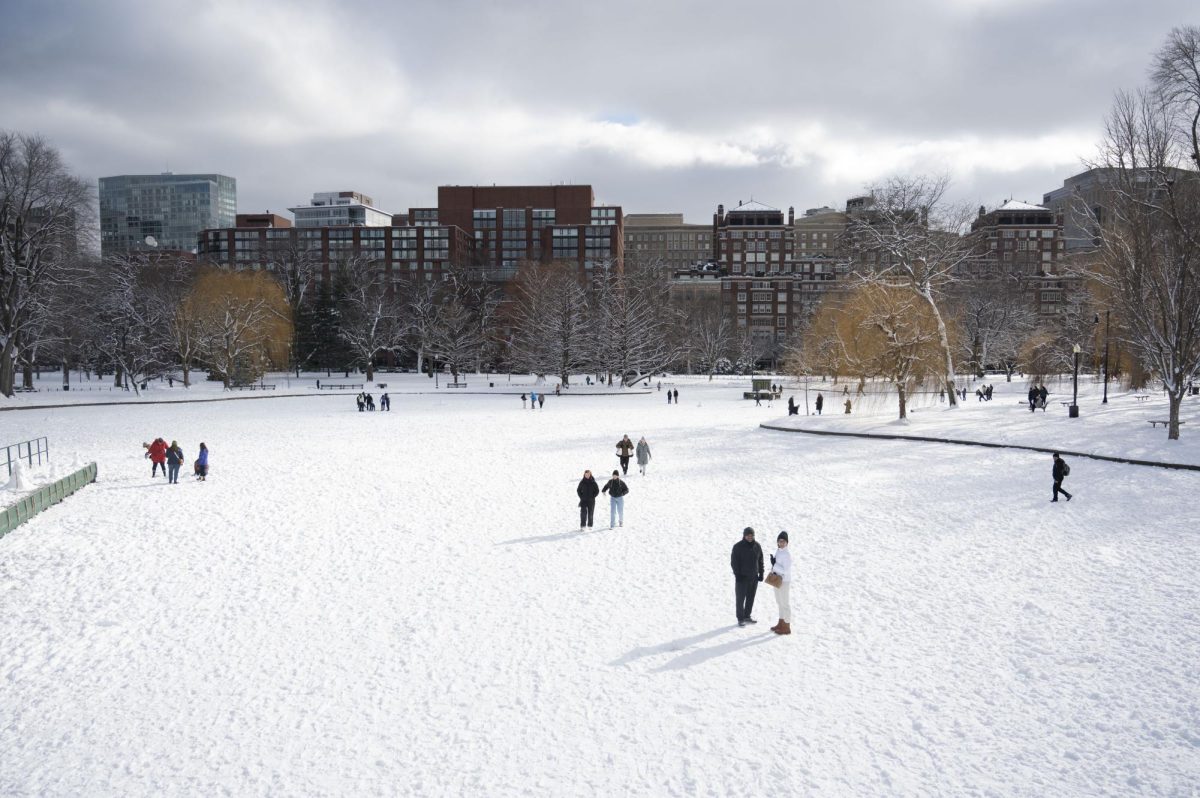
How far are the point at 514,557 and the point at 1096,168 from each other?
97.9 ft

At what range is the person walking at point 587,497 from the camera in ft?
44.5

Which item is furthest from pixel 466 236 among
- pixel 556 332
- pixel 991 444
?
pixel 991 444

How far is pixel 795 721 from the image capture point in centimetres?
→ 660

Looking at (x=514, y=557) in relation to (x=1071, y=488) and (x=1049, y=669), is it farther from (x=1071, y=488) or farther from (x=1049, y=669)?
(x=1071, y=488)

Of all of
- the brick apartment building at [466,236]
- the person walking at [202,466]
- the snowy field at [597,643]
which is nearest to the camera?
the snowy field at [597,643]

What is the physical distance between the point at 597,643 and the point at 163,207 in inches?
8925

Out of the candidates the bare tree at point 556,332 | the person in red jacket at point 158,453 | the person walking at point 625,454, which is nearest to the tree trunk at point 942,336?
the person walking at point 625,454

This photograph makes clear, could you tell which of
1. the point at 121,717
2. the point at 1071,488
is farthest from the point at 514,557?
the point at 1071,488

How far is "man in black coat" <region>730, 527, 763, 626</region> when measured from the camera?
8.77m

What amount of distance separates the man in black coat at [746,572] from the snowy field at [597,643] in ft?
0.92

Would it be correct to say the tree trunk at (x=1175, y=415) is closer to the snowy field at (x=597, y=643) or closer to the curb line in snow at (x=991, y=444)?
the curb line in snow at (x=991, y=444)

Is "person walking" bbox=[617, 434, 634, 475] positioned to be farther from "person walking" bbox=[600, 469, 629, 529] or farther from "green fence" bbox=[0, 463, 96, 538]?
"green fence" bbox=[0, 463, 96, 538]

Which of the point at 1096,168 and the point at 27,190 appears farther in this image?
the point at 27,190

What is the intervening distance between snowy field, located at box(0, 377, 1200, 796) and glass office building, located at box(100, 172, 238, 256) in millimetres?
205086
